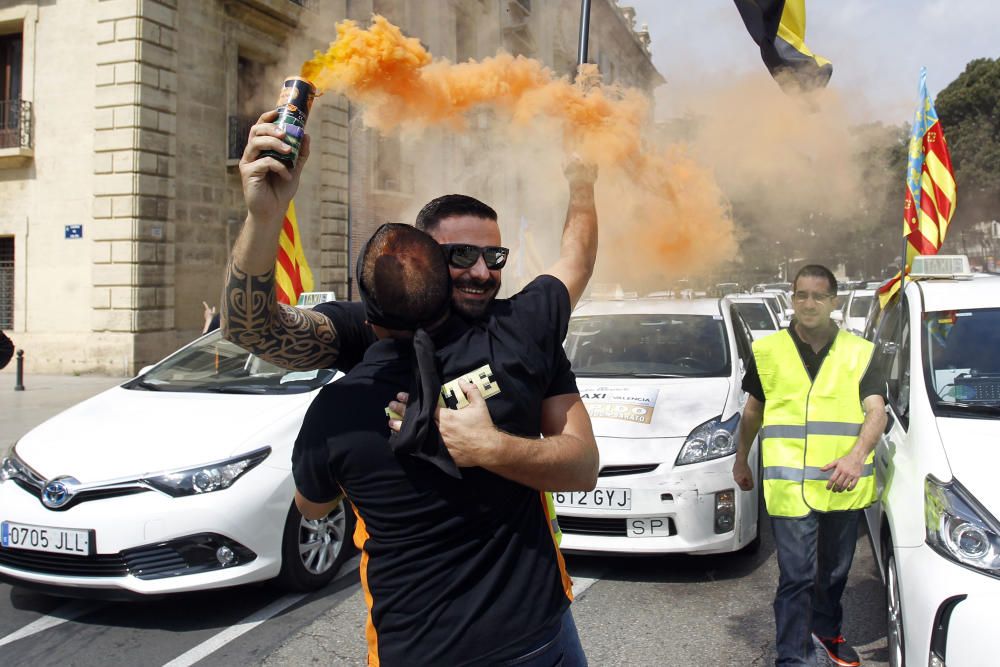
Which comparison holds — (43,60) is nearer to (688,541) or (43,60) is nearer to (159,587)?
(159,587)

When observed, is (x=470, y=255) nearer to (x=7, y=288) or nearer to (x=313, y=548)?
(x=313, y=548)

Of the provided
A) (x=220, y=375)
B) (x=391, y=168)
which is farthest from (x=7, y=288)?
(x=220, y=375)

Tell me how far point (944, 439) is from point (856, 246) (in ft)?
68.9

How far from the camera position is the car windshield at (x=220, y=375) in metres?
5.09

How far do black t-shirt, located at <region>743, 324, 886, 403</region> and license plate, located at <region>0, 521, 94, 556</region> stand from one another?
3227 millimetres

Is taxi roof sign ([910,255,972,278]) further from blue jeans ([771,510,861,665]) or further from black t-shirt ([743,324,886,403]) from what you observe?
blue jeans ([771,510,861,665])

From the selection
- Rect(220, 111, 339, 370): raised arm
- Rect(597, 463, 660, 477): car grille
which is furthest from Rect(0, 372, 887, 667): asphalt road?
Rect(220, 111, 339, 370): raised arm

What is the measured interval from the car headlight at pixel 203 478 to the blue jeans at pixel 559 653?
262 cm

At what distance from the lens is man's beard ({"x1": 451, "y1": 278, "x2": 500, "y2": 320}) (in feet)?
6.02

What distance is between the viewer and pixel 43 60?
47.1ft

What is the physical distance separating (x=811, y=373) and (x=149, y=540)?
3.21 meters

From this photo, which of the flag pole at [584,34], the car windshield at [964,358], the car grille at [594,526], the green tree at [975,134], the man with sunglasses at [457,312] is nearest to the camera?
the man with sunglasses at [457,312]

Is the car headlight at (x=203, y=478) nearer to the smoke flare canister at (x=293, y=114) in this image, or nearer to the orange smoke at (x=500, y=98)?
the orange smoke at (x=500, y=98)

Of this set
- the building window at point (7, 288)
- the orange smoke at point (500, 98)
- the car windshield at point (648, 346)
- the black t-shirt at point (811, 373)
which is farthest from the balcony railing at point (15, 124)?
the black t-shirt at point (811, 373)
